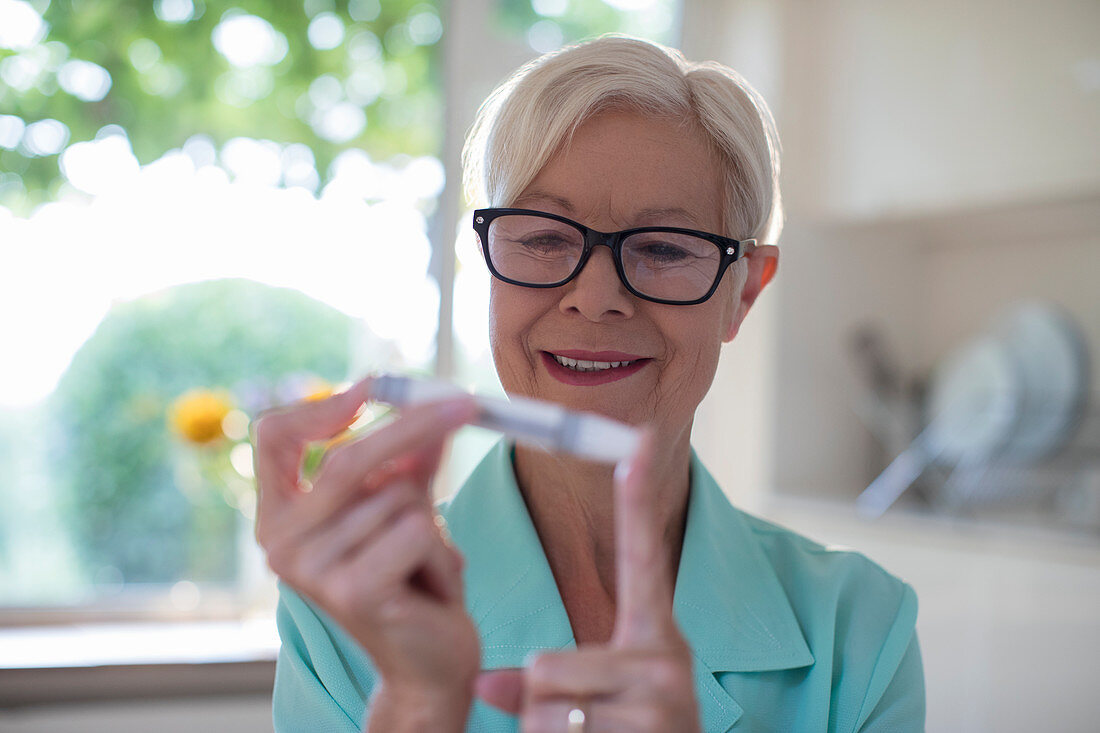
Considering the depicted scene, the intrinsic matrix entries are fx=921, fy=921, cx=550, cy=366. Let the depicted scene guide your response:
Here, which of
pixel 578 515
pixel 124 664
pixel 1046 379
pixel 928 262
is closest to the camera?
pixel 578 515

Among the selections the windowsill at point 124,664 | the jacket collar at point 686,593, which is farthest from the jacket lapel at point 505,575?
the windowsill at point 124,664

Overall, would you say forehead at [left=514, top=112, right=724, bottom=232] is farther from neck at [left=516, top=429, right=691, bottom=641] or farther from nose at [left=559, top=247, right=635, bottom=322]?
neck at [left=516, top=429, right=691, bottom=641]

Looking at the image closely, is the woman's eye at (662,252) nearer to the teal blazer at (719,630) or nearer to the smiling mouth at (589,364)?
the smiling mouth at (589,364)

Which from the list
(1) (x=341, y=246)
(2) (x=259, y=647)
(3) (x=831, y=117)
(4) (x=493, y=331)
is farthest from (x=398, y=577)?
(3) (x=831, y=117)

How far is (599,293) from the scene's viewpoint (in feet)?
2.74

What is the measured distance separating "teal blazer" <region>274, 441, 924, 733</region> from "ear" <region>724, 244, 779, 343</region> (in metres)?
0.20

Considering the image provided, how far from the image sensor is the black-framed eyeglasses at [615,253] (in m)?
0.85

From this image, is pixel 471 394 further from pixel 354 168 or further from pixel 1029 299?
pixel 1029 299

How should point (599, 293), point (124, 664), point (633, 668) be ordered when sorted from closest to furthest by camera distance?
point (633, 668) < point (599, 293) < point (124, 664)

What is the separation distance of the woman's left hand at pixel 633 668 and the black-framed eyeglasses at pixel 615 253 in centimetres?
35

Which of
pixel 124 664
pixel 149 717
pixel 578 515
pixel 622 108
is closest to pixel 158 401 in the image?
pixel 124 664

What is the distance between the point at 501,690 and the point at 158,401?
80.1 inches

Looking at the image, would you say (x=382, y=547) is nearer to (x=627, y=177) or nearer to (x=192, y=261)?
(x=627, y=177)

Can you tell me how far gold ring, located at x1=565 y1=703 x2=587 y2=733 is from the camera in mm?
519
